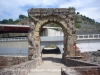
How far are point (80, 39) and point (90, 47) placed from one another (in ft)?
9.68

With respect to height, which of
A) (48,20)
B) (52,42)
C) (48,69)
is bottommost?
(48,69)

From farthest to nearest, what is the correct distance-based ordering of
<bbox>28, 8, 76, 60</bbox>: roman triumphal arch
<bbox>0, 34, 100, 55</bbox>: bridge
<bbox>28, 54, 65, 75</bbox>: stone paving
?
<bbox>0, 34, 100, 55</bbox>: bridge < <bbox>28, 8, 76, 60</bbox>: roman triumphal arch < <bbox>28, 54, 65, 75</bbox>: stone paving

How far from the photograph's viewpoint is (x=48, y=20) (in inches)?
666

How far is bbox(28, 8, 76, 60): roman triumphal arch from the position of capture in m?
16.5

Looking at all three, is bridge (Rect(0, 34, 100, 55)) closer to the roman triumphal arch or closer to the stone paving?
the roman triumphal arch

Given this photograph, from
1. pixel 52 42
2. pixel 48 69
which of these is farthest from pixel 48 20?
pixel 52 42

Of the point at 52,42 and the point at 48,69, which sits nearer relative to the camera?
the point at 48,69

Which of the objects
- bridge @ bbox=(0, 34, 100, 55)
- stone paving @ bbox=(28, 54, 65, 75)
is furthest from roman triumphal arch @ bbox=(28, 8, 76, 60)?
bridge @ bbox=(0, 34, 100, 55)

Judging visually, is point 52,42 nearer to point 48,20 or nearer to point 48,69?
point 48,20

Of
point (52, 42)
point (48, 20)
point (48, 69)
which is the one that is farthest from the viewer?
point (52, 42)

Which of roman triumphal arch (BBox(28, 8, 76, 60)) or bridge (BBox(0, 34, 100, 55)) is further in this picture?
bridge (BBox(0, 34, 100, 55))

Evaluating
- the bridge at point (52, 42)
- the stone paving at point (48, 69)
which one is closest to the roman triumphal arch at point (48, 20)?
the stone paving at point (48, 69)

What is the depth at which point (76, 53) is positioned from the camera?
1655 centimetres

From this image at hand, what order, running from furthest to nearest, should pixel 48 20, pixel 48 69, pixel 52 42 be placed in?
pixel 52 42
pixel 48 20
pixel 48 69
